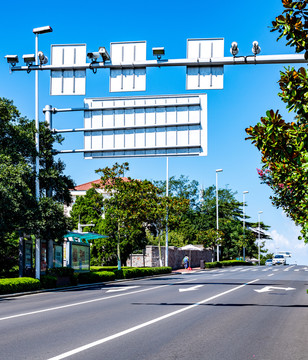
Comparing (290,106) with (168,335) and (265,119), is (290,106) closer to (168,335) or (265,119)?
(265,119)

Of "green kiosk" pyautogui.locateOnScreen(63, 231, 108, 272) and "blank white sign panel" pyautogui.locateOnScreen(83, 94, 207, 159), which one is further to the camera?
"green kiosk" pyautogui.locateOnScreen(63, 231, 108, 272)

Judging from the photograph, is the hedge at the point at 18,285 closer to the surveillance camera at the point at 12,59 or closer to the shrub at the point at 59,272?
the shrub at the point at 59,272

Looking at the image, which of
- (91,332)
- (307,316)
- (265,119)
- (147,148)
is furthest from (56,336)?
(147,148)

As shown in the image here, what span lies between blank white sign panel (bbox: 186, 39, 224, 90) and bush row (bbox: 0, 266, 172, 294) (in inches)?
506

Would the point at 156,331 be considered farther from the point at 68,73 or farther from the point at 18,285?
the point at 18,285

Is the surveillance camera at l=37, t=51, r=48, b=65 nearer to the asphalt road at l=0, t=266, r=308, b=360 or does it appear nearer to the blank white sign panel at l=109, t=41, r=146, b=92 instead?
the blank white sign panel at l=109, t=41, r=146, b=92

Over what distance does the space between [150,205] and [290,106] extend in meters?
31.1

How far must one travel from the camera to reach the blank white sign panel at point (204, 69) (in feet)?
43.7

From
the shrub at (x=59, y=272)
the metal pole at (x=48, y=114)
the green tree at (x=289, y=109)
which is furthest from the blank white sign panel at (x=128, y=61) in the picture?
the shrub at (x=59, y=272)

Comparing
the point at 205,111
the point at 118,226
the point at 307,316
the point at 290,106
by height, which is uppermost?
the point at 205,111

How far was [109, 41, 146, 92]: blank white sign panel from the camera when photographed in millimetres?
13477

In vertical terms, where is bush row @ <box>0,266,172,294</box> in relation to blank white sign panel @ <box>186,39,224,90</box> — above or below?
below

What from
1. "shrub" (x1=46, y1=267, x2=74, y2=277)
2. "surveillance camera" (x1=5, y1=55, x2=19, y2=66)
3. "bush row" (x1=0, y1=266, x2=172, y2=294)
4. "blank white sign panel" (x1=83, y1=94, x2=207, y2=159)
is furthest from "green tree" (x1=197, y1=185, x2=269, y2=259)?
"surveillance camera" (x1=5, y1=55, x2=19, y2=66)

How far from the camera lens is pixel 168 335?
30.8ft
